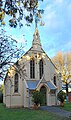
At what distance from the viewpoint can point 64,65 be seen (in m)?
65.9

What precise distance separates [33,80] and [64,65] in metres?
29.9

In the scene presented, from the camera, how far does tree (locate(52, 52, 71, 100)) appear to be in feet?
213

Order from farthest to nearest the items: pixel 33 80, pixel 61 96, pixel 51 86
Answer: pixel 33 80, pixel 51 86, pixel 61 96

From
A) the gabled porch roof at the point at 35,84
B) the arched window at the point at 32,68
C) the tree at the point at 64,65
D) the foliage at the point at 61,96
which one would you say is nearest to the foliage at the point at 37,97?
the gabled porch roof at the point at 35,84

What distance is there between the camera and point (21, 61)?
37531 millimetres

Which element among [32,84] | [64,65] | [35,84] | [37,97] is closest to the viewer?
[37,97]

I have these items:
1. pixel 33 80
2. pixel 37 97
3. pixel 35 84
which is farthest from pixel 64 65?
pixel 37 97

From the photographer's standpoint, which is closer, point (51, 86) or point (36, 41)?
point (51, 86)

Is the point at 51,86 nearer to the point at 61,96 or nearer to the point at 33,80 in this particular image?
the point at 61,96

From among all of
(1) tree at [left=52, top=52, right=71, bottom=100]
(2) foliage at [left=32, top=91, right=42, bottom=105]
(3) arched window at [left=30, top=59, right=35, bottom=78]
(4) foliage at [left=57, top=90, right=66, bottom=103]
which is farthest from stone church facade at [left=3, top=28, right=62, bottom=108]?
(1) tree at [left=52, top=52, right=71, bottom=100]

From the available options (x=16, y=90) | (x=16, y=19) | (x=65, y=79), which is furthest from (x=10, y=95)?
(x=65, y=79)

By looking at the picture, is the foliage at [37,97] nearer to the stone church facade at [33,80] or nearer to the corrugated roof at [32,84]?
the stone church facade at [33,80]

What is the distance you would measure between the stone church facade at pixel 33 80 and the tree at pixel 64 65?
83.3 ft

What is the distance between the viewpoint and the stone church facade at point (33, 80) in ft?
116
